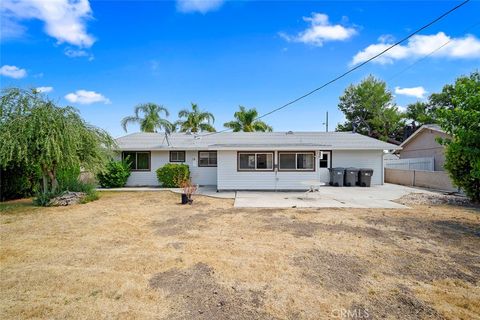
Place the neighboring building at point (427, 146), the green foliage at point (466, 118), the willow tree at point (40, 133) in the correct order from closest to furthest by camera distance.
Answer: the green foliage at point (466, 118) < the willow tree at point (40, 133) < the neighboring building at point (427, 146)

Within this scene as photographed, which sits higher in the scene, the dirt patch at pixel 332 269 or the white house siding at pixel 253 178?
the white house siding at pixel 253 178

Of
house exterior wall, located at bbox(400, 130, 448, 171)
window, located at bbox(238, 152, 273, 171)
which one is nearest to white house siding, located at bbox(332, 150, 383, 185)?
house exterior wall, located at bbox(400, 130, 448, 171)

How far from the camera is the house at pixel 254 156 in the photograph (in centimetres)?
1278

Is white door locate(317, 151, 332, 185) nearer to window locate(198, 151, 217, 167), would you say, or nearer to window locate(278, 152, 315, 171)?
window locate(278, 152, 315, 171)

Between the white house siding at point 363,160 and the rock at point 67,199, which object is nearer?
the rock at point 67,199

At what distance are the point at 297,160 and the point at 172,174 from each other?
7.53m

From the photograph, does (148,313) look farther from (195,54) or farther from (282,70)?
(282,70)

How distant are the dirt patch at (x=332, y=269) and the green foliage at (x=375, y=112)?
33188mm

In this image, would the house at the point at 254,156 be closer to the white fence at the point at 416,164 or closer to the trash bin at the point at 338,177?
the trash bin at the point at 338,177

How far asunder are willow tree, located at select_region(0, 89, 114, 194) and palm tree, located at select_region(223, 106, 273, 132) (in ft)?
57.4

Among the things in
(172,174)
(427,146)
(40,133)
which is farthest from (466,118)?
(427,146)

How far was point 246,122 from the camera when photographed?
25.6 meters

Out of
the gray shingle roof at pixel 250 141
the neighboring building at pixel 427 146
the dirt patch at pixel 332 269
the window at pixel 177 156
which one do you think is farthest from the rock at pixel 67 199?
the neighboring building at pixel 427 146

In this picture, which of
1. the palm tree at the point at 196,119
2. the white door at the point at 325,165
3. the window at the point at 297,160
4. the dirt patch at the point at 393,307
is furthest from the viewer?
the palm tree at the point at 196,119
